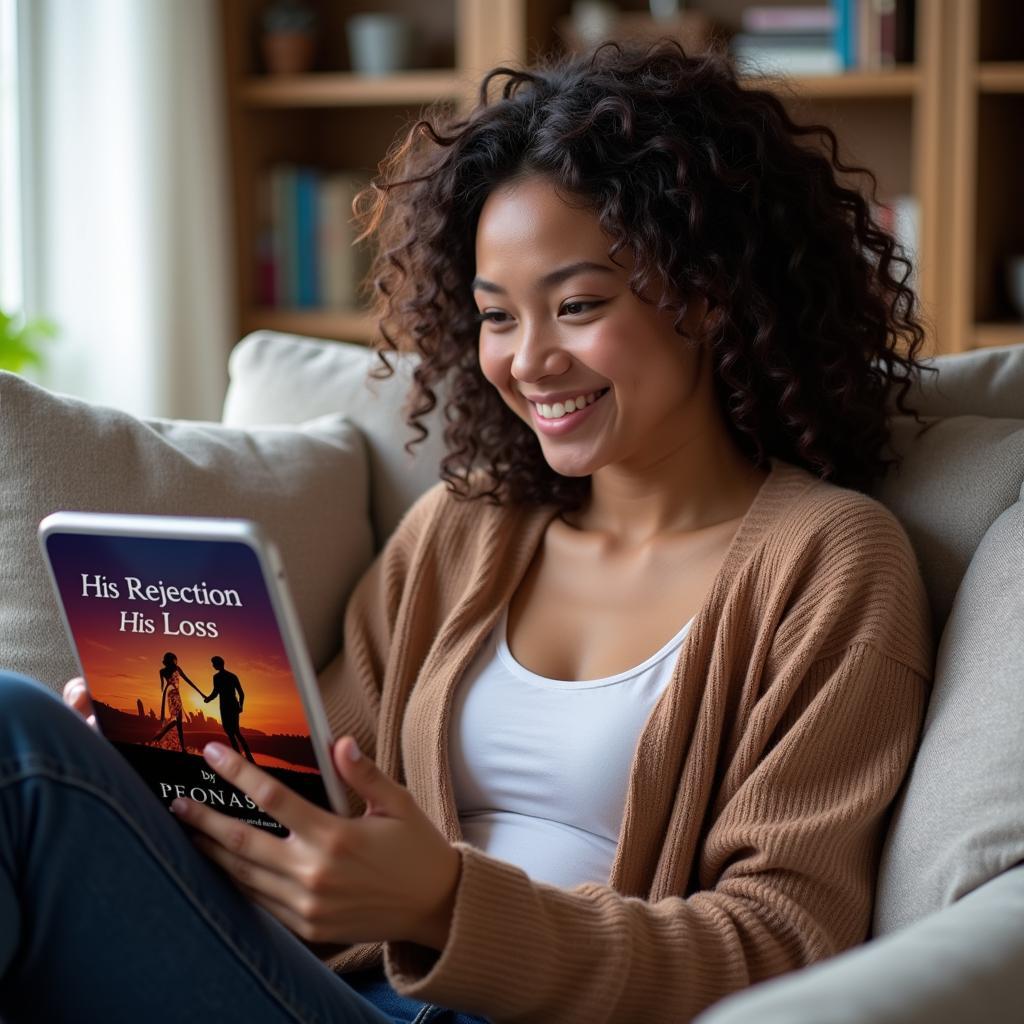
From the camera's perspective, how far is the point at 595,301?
133 cm

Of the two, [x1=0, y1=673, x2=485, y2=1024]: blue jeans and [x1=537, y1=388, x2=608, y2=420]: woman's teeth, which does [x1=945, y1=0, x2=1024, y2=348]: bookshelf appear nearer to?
[x1=537, y1=388, x2=608, y2=420]: woman's teeth

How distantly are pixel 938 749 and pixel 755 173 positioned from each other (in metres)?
0.56

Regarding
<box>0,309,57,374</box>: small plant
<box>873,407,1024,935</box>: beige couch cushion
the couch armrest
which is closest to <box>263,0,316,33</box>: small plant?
<box>0,309,57,374</box>: small plant

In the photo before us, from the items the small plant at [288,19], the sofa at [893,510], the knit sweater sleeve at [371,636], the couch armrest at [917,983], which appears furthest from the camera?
the small plant at [288,19]

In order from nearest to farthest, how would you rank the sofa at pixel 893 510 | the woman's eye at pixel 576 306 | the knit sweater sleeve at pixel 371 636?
the sofa at pixel 893 510 → the woman's eye at pixel 576 306 → the knit sweater sleeve at pixel 371 636

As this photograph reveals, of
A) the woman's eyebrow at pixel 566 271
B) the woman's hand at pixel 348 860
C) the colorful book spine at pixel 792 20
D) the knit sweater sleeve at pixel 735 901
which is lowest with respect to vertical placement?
the knit sweater sleeve at pixel 735 901

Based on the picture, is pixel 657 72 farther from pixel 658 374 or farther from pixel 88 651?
pixel 88 651

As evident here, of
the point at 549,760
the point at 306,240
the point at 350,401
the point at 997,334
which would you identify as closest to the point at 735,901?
the point at 549,760

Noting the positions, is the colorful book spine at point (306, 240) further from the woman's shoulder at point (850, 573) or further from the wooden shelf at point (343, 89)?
the woman's shoulder at point (850, 573)

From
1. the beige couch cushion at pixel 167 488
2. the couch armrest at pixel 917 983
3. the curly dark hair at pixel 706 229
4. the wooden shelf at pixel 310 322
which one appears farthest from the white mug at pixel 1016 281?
the couch armrest at pixel 917 983

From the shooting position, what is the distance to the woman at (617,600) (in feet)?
3.39

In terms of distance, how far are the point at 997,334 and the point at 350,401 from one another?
1601mm

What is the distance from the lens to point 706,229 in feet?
4.41

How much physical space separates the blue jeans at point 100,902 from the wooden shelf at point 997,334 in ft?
7.39
